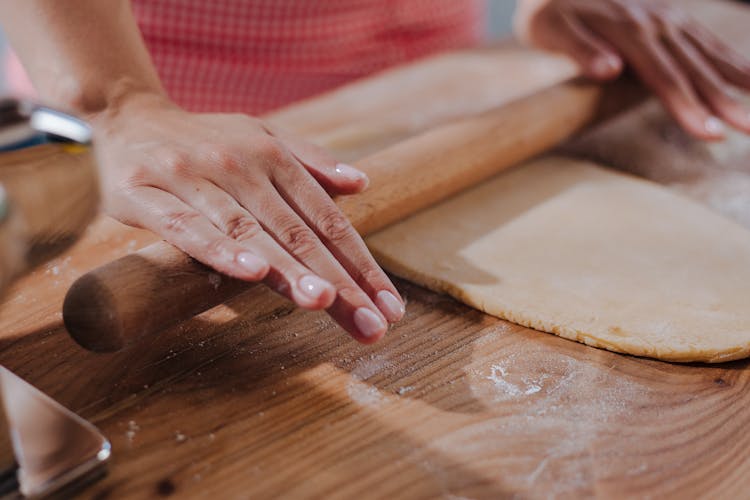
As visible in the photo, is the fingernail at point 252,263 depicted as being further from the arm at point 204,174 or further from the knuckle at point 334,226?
the knuckle at point 334,226

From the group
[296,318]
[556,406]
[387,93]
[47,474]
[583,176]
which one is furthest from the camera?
[387,93]

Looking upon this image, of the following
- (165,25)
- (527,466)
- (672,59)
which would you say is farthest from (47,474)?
(672,59)

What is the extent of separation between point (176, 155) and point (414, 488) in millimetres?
450

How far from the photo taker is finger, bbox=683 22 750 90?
155cm

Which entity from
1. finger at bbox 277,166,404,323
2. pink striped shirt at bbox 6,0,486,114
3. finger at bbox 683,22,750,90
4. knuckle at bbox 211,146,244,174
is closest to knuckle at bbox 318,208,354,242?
finger at bbox 277,166,404,323

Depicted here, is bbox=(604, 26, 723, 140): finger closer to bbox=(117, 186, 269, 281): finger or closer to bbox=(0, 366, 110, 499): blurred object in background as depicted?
bbox=(117, 186, 269, 281): finger

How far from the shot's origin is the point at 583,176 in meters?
1.26

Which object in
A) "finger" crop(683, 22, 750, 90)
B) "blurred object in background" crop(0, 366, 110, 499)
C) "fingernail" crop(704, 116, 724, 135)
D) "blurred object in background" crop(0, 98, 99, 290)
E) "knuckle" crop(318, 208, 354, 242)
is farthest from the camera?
"finger" crop(683, 22, 750, 90)

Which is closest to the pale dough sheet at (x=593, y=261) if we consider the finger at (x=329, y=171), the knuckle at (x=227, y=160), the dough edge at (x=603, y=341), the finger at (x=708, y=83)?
the dough edge at (x=603, y=341)

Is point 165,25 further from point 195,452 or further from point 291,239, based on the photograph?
point 195,452

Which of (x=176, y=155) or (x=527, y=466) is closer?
(x=527, y=466)

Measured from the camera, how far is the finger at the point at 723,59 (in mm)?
1547

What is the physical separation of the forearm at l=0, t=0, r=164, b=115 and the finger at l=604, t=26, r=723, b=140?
0.95 metres

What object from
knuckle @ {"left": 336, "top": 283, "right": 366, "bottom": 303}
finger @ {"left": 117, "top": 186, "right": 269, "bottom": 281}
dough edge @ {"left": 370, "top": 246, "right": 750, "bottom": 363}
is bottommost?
dough edge @ {"left": 370, "top": 246, "right": 750, "bottom": 363}
